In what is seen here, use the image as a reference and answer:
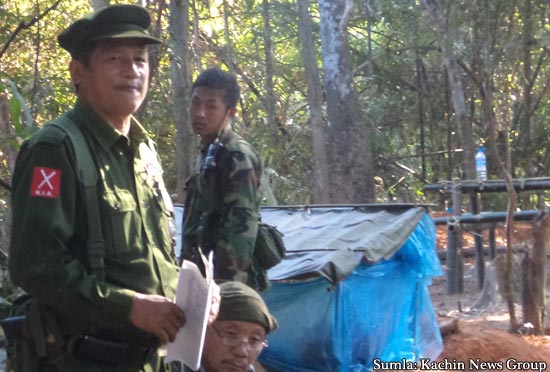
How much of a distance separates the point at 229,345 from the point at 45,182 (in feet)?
2.98

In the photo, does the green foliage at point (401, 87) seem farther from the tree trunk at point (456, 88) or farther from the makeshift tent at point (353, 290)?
the makeshift tent at point (353, 290)

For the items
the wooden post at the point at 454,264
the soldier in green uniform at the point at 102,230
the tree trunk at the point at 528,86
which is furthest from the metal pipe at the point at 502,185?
the soldier in green uniform at the point at 102,230

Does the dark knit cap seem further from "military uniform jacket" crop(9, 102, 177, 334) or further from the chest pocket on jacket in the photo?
the chest pocket on jacket

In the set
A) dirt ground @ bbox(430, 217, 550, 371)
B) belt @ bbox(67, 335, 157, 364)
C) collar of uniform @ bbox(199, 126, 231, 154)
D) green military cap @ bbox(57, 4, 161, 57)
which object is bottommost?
dirt ground @ bbox(430, 217, 550, 371)

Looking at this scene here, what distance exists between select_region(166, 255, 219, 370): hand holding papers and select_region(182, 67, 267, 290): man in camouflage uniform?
1.35 meters

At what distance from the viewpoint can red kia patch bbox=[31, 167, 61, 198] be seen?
219 cm

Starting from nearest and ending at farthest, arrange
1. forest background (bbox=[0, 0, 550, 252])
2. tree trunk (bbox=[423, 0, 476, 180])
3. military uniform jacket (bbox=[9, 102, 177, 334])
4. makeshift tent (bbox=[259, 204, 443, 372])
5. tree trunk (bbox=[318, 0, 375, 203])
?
military uniform jacket (bbox=[9, 102, 177, 334])
makeshift tent (bbox=[259, 204, 443, 372])
forest background (bbox=[0, 0, 550, 252])
tree trunk (bbox=[318, 0, 375, 203])
tree trunk (bbox=[423, 0, 476, 180])

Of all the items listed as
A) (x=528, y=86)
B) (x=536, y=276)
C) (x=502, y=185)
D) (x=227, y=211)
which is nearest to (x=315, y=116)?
(x=502, y=185)

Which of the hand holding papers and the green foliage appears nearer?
the hand holding papers

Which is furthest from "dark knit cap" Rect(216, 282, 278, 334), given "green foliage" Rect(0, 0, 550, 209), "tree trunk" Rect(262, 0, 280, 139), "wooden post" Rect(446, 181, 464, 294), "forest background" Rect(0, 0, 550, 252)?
"tree trunk" Rect(262, 0, 280, 139)

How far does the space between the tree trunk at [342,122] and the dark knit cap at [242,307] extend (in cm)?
900

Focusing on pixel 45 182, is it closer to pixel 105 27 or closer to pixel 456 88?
pixel 105 27

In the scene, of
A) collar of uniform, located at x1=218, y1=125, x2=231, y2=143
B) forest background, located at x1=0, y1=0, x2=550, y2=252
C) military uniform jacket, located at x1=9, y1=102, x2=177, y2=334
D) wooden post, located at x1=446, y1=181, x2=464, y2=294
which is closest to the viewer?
military uniform jacket, located at x1=9, y1=102, x2=177, y2=334

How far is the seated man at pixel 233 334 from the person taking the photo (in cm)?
279
